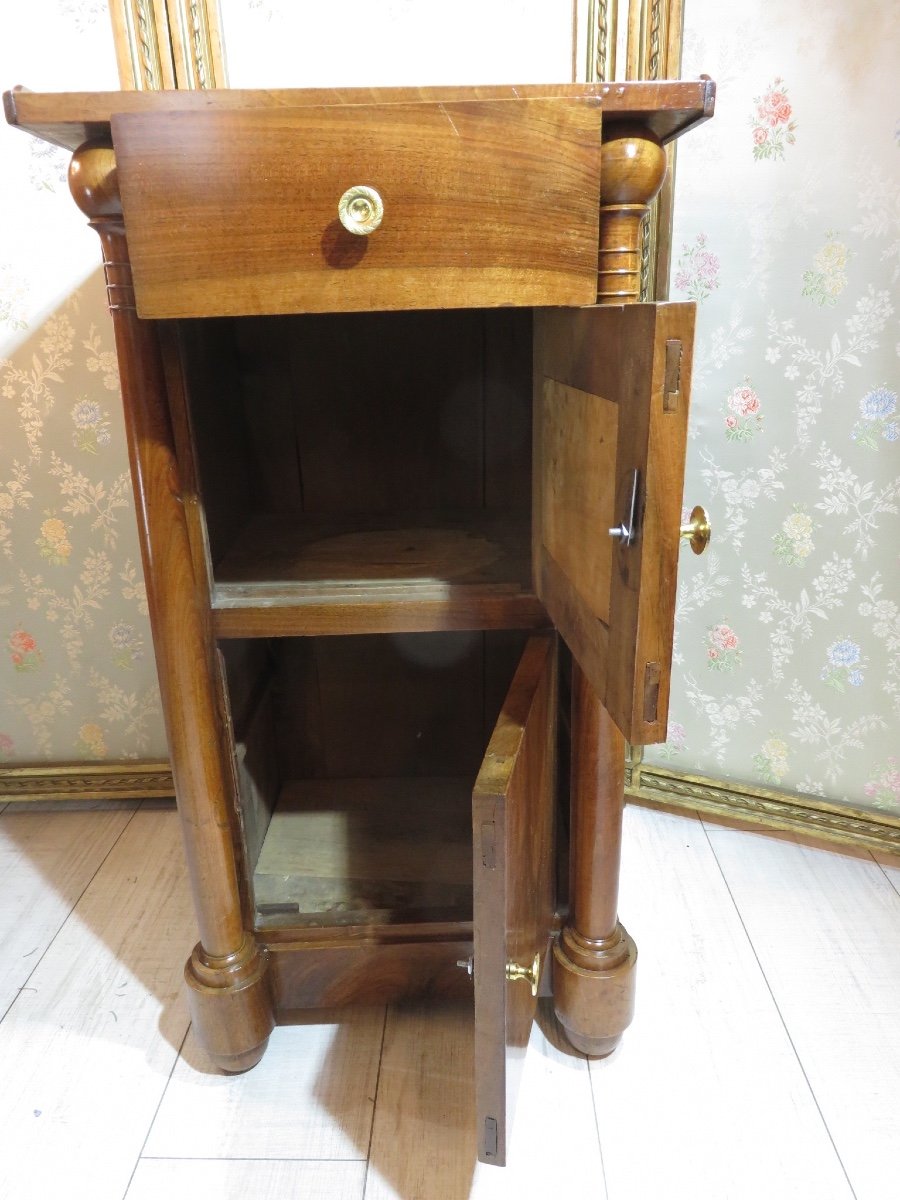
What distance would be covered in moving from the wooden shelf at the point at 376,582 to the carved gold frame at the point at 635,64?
1.73 ft

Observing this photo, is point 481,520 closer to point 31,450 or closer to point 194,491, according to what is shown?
point 194,491

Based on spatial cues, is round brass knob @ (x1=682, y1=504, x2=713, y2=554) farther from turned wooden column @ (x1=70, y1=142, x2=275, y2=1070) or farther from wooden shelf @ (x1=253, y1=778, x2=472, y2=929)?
wooden shelf @ (x1=253, y1=778, x2=472, y2=929)

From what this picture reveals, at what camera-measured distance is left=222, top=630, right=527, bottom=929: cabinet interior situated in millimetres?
1172

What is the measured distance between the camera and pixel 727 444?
133 cm

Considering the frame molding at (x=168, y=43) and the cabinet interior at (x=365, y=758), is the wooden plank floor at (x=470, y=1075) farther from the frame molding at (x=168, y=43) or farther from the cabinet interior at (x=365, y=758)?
the frame molding at (x=168, y=43)

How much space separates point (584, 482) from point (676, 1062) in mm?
754

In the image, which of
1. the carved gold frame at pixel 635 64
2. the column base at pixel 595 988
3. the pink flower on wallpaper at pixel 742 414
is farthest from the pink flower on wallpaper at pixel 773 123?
the column base at pixel 595 988

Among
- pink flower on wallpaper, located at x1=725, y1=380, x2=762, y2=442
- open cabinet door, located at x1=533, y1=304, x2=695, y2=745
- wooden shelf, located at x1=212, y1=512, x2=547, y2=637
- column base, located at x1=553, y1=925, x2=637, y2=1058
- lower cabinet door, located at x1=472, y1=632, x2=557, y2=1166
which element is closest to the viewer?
open cabinet door, located at x1=533, y1=304, x2=695, y2=745

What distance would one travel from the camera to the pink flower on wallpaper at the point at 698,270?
49.6 inches

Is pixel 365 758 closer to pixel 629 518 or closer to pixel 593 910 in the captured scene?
pixel 593 910

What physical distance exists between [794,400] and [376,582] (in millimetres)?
700

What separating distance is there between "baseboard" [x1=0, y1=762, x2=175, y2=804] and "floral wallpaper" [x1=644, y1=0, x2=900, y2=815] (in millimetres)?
913

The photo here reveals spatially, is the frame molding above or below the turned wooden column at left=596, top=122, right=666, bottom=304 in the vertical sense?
above

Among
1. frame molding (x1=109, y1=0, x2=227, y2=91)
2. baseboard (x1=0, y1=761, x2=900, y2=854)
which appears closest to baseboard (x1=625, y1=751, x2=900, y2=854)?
baseboard (x1=0, y1=761, x2=900, y2=854)
